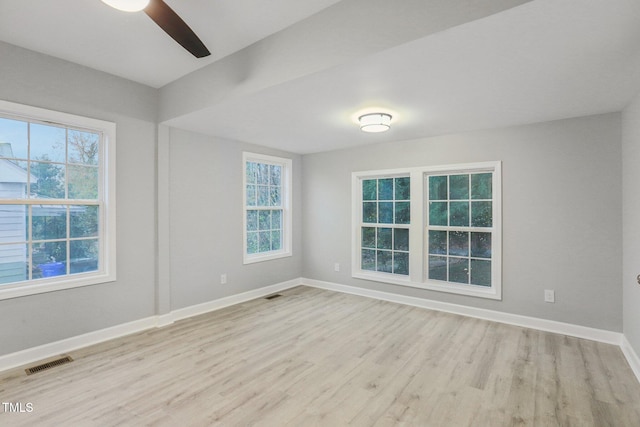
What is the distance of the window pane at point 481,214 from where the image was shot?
3.94 meters

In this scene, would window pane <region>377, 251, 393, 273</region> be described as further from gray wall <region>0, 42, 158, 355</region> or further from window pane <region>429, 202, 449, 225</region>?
gray wall <region>0, 42, 158, 355</region>

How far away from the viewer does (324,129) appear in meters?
3.93

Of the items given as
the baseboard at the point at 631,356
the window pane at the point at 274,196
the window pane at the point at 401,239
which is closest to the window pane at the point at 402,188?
the window pane at the point at 401,239

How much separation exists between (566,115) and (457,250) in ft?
6.33

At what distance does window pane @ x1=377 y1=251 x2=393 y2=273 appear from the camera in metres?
4.82

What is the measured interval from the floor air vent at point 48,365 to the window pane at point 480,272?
4449 mm

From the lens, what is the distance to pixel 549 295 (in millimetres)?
3455

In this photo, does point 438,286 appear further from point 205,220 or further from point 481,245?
point 205,220

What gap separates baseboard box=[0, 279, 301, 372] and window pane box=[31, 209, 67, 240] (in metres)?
0.99

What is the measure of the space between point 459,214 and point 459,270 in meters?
0.76

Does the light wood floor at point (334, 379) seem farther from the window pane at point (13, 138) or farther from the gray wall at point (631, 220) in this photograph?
the window pane at point (13, 138)

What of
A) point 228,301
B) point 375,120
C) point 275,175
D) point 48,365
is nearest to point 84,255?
point 48,365

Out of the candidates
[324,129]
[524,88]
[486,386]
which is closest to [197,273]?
[324,129]

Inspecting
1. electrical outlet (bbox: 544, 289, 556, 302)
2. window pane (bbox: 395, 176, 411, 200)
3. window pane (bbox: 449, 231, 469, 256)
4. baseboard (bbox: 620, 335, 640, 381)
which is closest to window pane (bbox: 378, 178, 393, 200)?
window pane (bbox: 395, 176, 411, 200)
